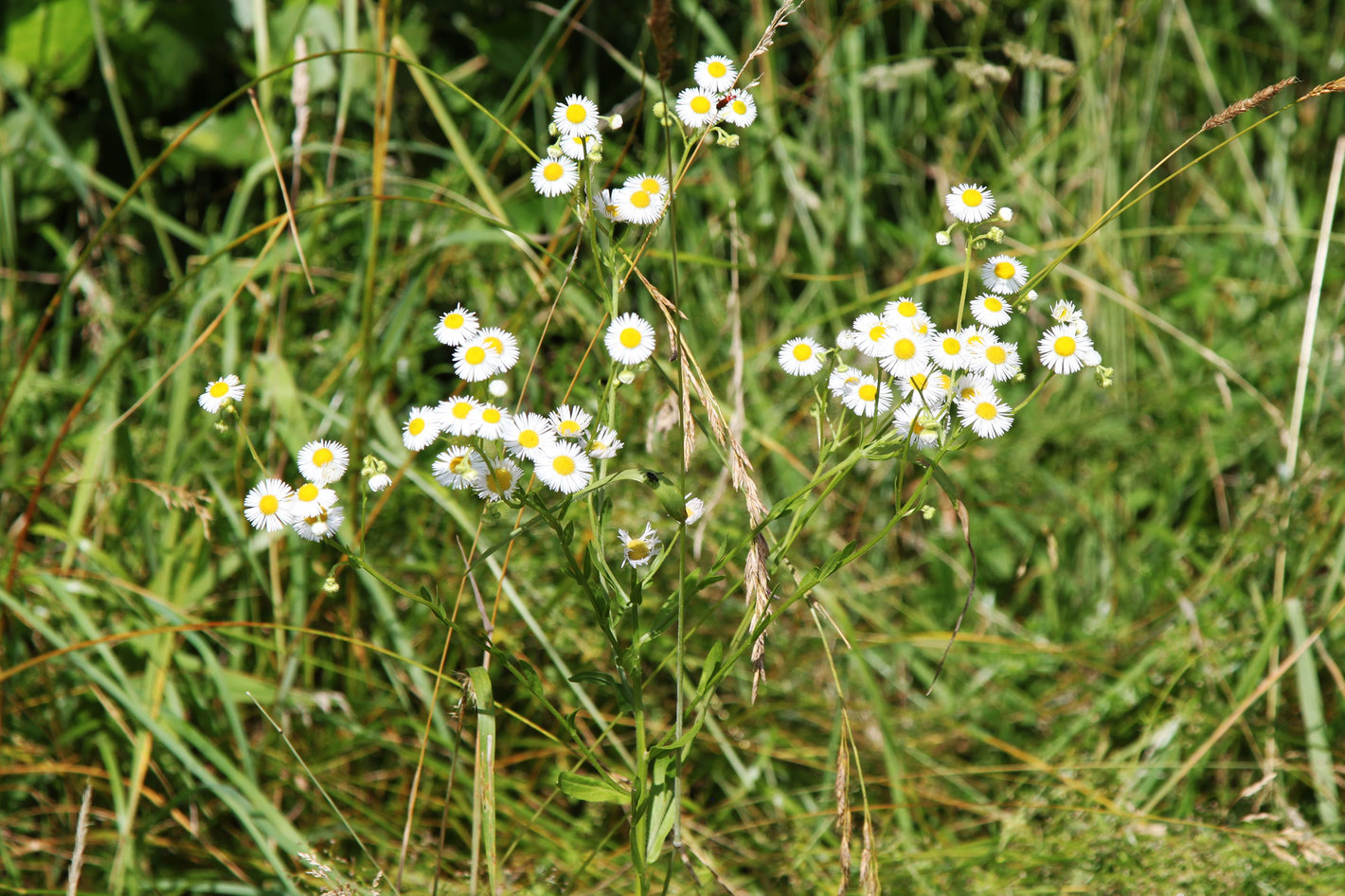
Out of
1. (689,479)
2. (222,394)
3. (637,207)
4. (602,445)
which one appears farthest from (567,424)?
(689,479)

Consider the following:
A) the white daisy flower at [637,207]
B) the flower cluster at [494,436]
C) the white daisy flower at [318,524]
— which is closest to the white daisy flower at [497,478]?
the flower cluster at [494,436]

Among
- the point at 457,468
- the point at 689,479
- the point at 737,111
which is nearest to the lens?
the point at 457,468

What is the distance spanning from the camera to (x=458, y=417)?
31.0 inches

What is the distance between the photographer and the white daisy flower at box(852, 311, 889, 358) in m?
0.82

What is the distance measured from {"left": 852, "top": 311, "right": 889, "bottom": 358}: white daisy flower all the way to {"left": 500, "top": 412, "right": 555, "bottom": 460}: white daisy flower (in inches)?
10.6

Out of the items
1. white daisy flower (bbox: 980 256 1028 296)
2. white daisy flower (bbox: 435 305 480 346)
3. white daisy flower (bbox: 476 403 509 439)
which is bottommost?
white daisy flower (bbox: 476 403 509 439)

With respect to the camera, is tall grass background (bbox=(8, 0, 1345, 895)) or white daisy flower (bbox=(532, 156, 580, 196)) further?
tall grass background (bbox=(8, 0, 1345, 895))

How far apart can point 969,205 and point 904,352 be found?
6.9 inches

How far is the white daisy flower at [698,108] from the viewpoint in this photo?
0.85 metres

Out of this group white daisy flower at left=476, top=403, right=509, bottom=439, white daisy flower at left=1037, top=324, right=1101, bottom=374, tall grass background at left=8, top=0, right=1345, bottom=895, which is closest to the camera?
white daisy flower at left=476, top=403, right=509, bottom=439

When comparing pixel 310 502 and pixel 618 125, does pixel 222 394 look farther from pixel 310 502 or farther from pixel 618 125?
pixel 618 125

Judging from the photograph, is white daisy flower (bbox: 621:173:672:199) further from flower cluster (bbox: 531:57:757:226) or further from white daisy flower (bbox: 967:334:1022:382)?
white daisy flower (bbox: 967:334:1022:382)

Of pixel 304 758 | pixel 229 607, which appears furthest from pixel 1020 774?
pixel 229 607

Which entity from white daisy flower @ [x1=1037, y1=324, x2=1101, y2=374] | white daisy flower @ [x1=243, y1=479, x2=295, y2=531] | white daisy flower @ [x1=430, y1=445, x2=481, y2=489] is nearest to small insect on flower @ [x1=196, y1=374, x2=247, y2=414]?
white daisy flower @ [x1=243, y1=479, x2=295, y2=531]
